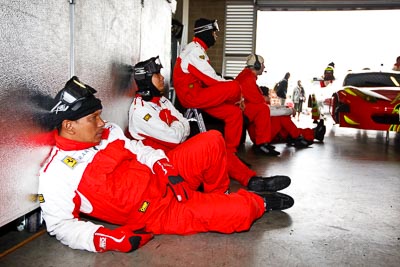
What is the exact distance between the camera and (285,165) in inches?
183

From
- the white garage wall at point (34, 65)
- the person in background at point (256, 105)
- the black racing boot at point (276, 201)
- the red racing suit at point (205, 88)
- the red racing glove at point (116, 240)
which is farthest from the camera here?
the person in background at point (256, 105)

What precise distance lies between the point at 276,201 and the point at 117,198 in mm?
1163

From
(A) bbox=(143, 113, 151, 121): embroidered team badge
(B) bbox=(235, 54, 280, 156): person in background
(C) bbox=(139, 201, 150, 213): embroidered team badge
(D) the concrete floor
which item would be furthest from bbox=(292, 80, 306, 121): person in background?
(C) bbox=(139, 201, 150, 213): embroidered team badge

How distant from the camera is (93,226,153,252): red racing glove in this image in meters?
2.00

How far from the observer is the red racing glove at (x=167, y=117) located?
3206mm

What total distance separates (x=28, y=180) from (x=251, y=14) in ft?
32.1

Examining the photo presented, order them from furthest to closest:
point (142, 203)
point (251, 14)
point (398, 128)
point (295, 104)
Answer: point (295, 104), point (251, 14), point (398, 128), point (142, 203)

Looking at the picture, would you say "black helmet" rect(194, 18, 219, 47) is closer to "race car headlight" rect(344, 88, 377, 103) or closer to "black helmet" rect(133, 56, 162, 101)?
"black helmet" rect(133, 56, 162, 101)

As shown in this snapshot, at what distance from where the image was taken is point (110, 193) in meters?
2.09

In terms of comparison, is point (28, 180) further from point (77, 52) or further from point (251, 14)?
point (251, 14)

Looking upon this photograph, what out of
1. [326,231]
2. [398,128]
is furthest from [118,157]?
[398,128]

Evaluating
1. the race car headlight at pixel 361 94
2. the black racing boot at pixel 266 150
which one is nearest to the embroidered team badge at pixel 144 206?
the black racing boot at pixel 266 150

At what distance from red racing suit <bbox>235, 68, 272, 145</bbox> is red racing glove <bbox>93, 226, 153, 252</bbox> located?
141 inches

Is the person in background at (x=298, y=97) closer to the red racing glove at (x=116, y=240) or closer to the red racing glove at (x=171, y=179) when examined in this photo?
the red racing glove at (x=171, y=179)
